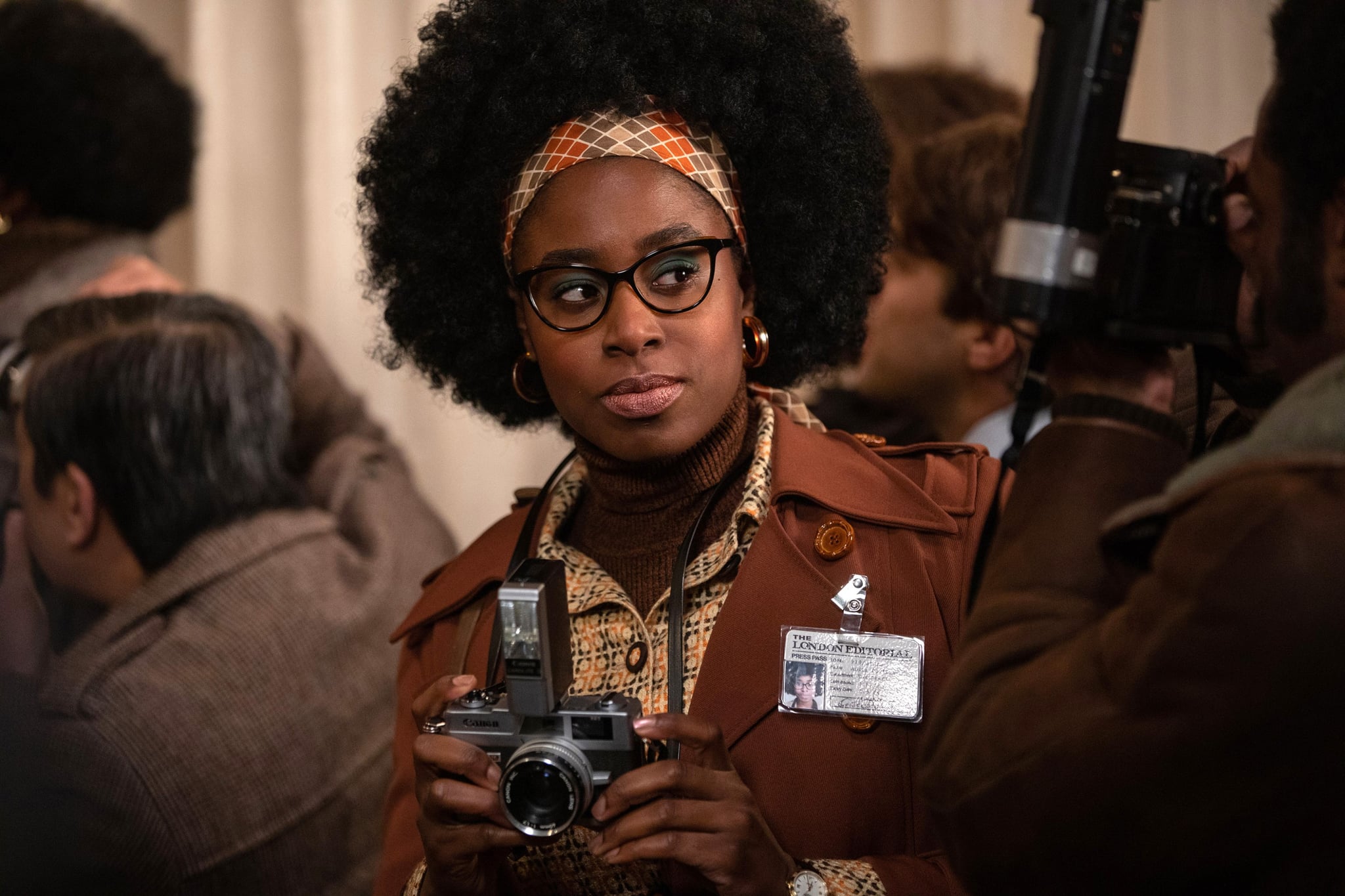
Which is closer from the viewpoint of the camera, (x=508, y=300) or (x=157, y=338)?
(x=508, y=300)

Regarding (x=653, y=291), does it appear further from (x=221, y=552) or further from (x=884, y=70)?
(x=884, y=70)

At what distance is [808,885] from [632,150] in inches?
38.9

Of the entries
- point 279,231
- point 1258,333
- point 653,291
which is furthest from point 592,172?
point 279,231

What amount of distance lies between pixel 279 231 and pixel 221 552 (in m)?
2.15

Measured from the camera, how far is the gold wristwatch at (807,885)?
1535 millimetres

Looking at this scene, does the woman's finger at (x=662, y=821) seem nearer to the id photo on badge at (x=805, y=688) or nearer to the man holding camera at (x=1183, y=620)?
the id photo on badge at (x=805, y=688)

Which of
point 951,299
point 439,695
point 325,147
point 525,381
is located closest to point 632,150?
point 525,381

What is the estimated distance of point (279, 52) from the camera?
4500 mm

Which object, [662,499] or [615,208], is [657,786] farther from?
[615,208]

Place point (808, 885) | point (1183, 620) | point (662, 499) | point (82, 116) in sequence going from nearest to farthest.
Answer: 1. point (1183, 620)
2. point (808, 885)
3. point (662, 499)
4. point (82, 116)

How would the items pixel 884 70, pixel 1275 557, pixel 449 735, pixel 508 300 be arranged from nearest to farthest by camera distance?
pixel 1275 557
pixel 449 735
pixel 508 300
pixel 884 70

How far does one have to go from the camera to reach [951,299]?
2.92 meters

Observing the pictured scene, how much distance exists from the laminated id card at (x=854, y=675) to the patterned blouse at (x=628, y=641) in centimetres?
14

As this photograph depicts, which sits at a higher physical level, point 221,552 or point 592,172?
point 592,172
